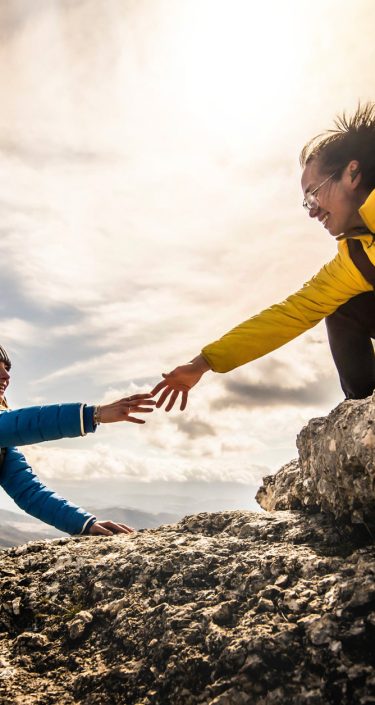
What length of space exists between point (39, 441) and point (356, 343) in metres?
4.17

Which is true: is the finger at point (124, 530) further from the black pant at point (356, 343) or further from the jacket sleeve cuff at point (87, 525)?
the black pant at point (356, 343)

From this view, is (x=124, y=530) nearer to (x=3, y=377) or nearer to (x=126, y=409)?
Answer: (x=126, y=409)

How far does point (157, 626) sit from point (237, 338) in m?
3.26

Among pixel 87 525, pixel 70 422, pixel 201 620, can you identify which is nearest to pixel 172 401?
pixel 70 422

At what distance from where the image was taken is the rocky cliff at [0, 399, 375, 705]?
313 centimetres

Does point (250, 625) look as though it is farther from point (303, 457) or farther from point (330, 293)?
point (330, 293)

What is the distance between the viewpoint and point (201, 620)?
147 inches

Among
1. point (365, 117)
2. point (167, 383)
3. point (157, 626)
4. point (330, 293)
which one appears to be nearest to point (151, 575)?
point (157, 626)

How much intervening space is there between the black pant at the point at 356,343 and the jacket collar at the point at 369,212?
929 mm

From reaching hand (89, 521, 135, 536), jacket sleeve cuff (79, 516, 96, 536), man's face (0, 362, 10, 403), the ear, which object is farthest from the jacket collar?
man's face (0, 362, 10, 403)

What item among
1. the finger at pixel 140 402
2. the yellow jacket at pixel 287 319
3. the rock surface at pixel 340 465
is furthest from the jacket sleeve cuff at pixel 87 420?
the rock surface at pixel 340 465

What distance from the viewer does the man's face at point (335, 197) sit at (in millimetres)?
5555

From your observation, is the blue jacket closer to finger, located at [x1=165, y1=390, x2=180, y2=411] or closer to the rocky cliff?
finger, located at [x1=165, y1=390, x2=180, y2=411]

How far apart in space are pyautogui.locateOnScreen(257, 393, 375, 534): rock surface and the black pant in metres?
0.71
